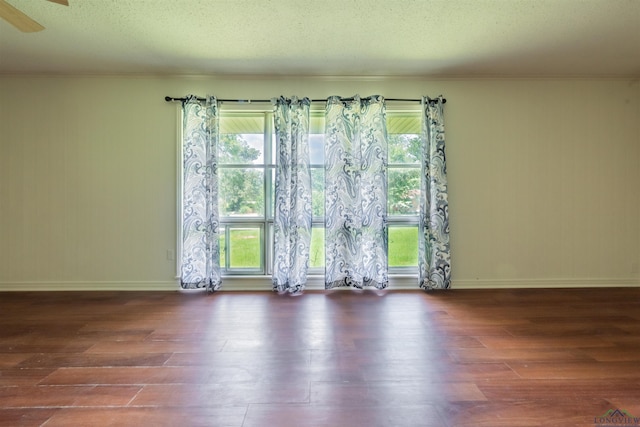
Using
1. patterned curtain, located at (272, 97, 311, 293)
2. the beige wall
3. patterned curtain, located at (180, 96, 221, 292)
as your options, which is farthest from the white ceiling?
patterned curtain, located at (180, 96, 221, 292)

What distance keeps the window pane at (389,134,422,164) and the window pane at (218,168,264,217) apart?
1658mm

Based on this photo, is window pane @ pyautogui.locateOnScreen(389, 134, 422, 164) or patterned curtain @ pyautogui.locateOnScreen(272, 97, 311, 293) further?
window pane @ pyautogui.locateOnScreen(389, 134, 422, 164)

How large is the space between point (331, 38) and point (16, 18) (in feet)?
7.27

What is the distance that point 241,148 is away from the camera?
11.8 feet

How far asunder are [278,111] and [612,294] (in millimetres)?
4329

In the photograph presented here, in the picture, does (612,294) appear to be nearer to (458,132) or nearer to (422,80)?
(458,132)

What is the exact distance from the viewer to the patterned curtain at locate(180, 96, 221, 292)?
336 centimetres

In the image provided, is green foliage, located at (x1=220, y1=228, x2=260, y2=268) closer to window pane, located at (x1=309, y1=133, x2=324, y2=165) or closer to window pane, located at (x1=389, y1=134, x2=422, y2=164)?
window pane, located at (x1=309, y1=133, x2=324, y2=165)

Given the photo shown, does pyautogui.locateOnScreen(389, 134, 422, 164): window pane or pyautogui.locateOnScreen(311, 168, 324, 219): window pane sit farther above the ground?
pyautogui.locateOnScreen(389, 134, 422, 164): window pane

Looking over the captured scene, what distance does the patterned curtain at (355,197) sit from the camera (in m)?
3.42

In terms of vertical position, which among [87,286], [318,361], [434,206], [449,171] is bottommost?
[318,361]

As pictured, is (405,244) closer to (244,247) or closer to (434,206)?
(434,206)

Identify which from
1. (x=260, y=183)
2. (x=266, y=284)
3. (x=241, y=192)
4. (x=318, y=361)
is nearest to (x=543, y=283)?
(x=318, y=361)

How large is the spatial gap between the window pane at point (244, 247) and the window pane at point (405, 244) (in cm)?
168
